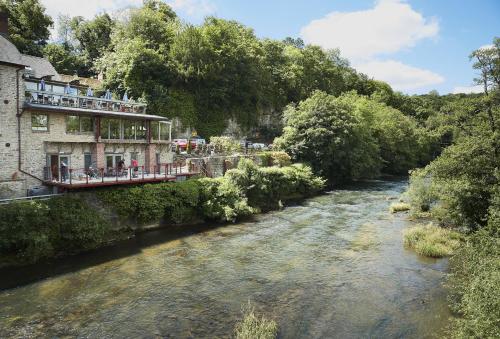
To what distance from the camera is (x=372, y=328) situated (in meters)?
14.7

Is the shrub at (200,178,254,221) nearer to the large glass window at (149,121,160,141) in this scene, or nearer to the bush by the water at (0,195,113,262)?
the large glass window at (149,121,160,141)

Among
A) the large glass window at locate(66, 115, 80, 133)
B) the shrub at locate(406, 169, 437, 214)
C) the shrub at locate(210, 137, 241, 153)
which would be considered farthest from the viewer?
the shrub at locate(210, 137, 241, 153)

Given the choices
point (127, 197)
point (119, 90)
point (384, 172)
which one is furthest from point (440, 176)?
point (384, 172)

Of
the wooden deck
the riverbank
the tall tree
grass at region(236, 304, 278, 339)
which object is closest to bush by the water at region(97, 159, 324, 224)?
the riverbank

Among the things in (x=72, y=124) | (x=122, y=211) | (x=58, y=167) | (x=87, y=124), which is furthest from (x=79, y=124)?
(x=122, y=211)

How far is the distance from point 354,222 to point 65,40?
7917cm

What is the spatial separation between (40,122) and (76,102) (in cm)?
350

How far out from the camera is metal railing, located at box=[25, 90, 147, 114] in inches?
1002

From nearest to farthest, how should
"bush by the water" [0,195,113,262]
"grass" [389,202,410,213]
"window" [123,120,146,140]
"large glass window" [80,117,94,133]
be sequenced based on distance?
"bush by the water" [0,195,113,262]
"large glass window" [80,117,94,133]
"window" [123,120,146,140]
"grass" [389,202,410,213]

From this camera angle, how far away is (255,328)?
45.3 feet

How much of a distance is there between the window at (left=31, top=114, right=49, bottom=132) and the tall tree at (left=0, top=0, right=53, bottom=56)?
37395mm

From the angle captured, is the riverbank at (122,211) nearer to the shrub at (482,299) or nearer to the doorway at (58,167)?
the doorway at (58,167)

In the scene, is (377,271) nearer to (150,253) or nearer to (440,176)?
(440,176)

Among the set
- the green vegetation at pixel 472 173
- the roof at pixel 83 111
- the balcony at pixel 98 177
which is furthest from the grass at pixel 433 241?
the roof at pixel 83 111
